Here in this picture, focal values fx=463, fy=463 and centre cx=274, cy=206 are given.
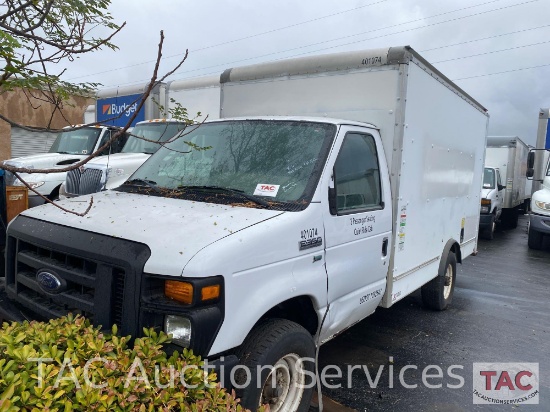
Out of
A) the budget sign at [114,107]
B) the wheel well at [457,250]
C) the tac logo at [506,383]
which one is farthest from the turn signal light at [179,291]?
the budget sign at [114,107]

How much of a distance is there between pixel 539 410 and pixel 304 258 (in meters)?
2.40

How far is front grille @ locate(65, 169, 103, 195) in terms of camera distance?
7945 mm

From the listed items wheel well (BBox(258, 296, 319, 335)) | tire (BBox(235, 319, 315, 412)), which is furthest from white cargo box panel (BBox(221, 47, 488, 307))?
tire (BBox(235, 319, 315, 412))

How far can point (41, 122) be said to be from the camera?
21.1 m

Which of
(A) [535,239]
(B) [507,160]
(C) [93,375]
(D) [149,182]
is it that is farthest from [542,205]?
(C) [93,375]

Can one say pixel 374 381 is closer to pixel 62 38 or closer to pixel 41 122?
pixel 62 38

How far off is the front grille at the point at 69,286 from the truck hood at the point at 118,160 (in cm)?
511

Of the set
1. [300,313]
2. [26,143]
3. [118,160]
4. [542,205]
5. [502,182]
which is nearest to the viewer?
[300,313]

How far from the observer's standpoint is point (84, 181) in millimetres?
8117

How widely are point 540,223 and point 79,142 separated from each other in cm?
1064

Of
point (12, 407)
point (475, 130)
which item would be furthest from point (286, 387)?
point (475, 130)

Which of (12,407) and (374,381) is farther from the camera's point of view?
(374,381)

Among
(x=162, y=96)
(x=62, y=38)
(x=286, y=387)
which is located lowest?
(x=286, y=387)

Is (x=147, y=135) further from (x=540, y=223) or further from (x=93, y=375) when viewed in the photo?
(x=540, y=223)
